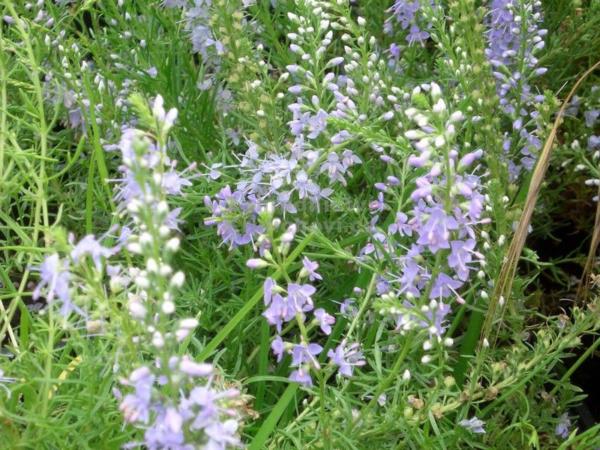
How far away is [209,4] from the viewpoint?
235 centimetres

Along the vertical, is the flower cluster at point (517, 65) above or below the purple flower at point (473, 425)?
above

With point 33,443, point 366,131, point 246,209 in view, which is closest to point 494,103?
point 366,131

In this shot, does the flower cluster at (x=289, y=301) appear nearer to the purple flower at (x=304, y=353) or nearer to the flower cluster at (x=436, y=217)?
the purple flower at (x=304, y=353)

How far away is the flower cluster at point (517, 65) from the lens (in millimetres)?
2281

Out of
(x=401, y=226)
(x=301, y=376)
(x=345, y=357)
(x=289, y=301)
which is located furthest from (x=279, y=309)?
(x=401, y=226)

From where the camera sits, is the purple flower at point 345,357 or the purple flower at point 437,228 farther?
the purple flower at point 345,357

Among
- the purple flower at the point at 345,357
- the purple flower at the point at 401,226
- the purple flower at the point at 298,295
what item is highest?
the purple flower at the point at 298,295

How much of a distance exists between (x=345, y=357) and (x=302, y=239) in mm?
327

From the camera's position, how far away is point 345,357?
1.79 metres

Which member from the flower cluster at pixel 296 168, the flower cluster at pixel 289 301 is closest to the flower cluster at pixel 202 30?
the flower cluster at pixel 296 168

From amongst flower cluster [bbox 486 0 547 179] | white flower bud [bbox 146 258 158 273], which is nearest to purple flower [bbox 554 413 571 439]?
flower cluster [bbox 486 0 547 179]

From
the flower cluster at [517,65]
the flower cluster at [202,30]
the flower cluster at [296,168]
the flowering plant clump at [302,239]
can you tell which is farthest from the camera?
the flower cluster at [202,30]

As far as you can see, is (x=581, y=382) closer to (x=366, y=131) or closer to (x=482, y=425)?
(x=482, y=425)

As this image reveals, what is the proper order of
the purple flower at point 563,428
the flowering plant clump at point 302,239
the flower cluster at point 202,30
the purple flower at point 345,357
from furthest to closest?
the flower cluster at point 202,30 → the purple flower at point 563,428 → the purple flower at point 345,357 → the flowering plant clump at point 302,239
